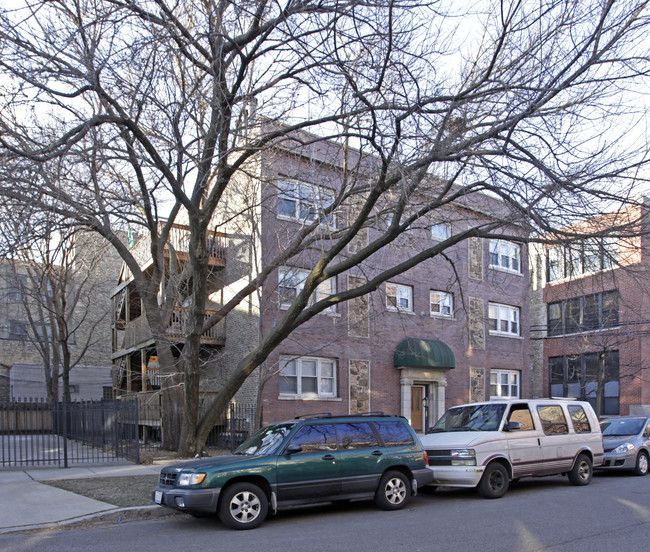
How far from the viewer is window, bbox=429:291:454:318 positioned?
25.3 m

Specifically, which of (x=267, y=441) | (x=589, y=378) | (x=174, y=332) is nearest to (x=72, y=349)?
(x=174, y=332)

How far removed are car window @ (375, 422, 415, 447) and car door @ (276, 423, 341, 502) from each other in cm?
95

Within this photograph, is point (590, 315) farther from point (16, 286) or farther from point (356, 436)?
point (16, 286)

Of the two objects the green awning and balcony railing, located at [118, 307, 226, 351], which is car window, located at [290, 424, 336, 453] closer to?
balcony railing, located at [118, 307, 226, 351]

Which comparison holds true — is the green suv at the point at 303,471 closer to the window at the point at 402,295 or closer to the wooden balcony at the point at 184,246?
the wooden balcony at the point at 184,246

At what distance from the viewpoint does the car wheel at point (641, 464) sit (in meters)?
14.2

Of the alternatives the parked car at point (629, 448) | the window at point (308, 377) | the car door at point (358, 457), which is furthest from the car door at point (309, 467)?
the window at point (308, 377)

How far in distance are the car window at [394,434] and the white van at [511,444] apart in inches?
43.7

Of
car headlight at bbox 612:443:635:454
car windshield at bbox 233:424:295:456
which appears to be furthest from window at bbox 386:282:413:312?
car windshield at bbox 233:424:295:456

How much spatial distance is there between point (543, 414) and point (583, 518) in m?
3.45

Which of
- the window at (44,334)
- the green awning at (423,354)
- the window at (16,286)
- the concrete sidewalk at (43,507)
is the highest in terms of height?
the window at (16,286)

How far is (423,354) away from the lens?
23312 mm

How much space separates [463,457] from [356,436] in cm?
217

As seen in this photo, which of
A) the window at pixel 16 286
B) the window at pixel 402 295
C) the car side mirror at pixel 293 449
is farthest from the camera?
the window at pixel 402 295
